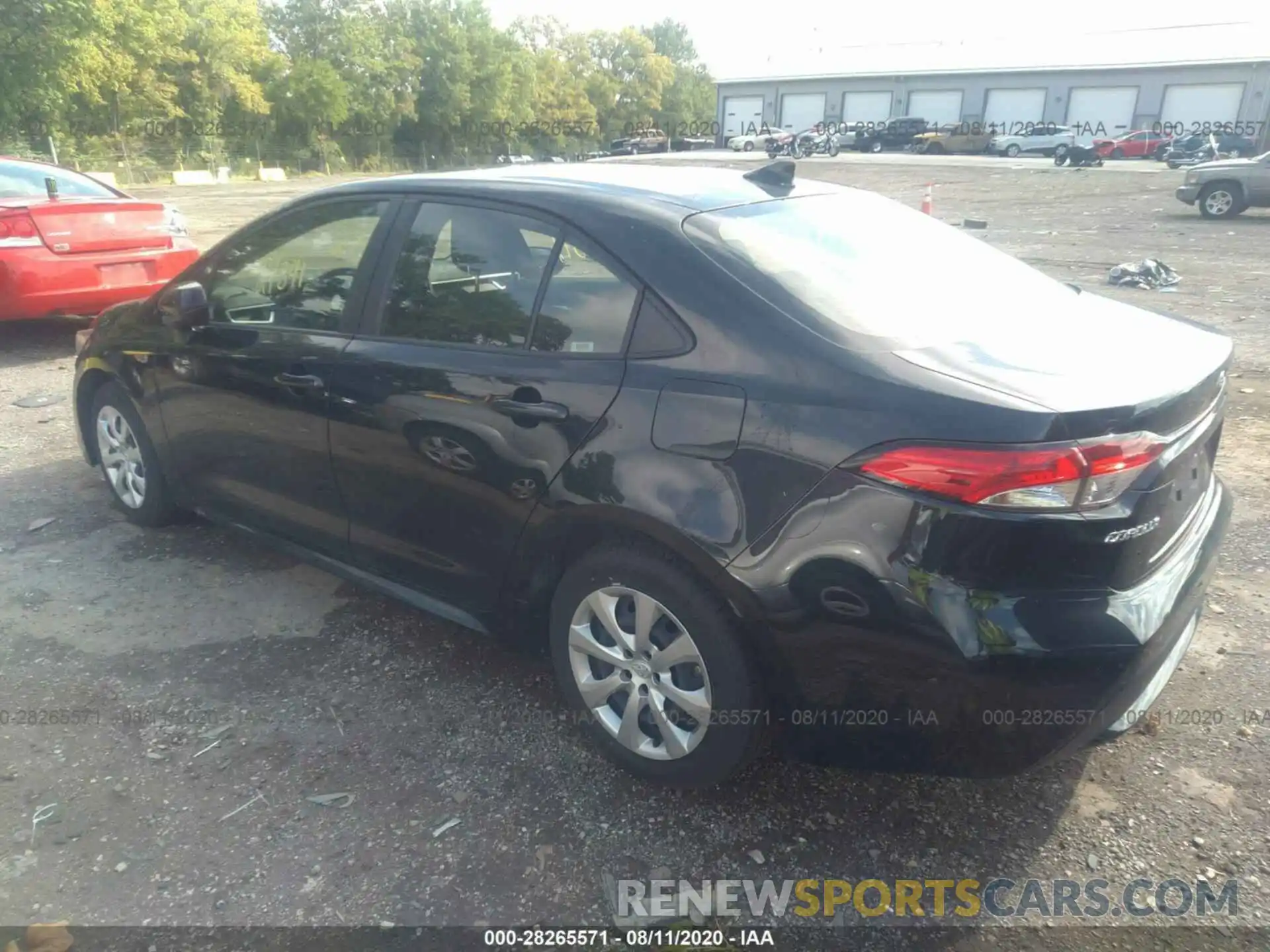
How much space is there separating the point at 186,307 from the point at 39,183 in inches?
214

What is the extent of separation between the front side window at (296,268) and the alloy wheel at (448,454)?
2.24ft

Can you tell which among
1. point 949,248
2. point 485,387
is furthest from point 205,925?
point 949,248

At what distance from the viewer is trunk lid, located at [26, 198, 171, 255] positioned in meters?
7.24

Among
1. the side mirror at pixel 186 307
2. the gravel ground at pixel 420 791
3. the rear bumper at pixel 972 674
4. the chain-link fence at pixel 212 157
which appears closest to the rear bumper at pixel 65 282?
the side mirror at pixel 186 307

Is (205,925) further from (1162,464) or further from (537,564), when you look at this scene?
(1162,464)

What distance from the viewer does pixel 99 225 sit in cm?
750

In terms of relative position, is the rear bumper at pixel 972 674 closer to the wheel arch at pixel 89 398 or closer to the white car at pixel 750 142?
the wheel arch at pixel 89 398

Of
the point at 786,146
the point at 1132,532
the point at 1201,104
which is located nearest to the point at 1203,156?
the point at 1201,104

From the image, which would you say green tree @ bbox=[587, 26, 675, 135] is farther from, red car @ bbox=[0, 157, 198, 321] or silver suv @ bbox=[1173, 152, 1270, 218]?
red car @ bbox=[0, 157, 198, 321]

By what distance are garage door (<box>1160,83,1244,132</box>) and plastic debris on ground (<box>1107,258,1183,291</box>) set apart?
150 feet

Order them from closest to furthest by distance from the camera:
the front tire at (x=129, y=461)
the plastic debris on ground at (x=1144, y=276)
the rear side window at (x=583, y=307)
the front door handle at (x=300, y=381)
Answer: the rear side window at (x=583, y=307), the front door handle at (x=300, y=381), the front tire at (x=129, y=461), the plastic debris on ground at (x=1144, y=276)

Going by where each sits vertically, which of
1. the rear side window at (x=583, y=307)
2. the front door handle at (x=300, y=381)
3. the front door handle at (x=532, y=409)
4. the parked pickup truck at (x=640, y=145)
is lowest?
the parked pickup truck at (x=640, y=145)

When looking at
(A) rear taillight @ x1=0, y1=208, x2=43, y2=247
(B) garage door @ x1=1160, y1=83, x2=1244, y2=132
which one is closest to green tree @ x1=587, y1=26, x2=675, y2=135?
(B) garage door @ x1=1160, y1=83, x2=1244, y2=132

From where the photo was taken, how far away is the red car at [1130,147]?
137 ft
